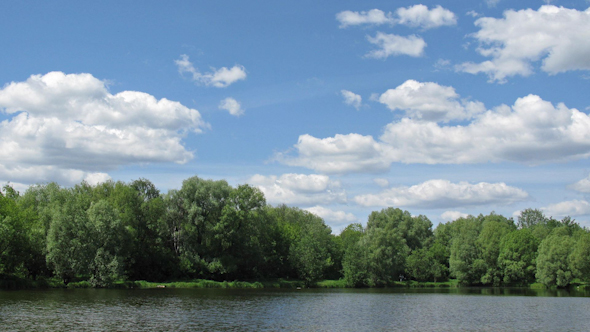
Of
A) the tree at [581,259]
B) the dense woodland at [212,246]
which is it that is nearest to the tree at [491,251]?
the dense woodland at [212,246]

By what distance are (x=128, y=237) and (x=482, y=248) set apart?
76.4 metres

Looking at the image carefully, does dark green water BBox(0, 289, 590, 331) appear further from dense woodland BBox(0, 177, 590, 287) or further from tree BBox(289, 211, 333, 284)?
tree BBox(289, 211, 333, 284)

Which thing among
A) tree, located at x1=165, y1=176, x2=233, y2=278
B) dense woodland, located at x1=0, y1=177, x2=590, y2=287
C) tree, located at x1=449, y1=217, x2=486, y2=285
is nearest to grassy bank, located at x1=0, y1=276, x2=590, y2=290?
dense woodland, located at x1=0, y1=177, x2=590, y2=287

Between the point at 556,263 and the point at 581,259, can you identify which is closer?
the point at 581,259

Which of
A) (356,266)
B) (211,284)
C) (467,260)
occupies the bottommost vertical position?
(211,284)

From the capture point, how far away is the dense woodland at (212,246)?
69.6 metres

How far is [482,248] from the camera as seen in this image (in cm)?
10919

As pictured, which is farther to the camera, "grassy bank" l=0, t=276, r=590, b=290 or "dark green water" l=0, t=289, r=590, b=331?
"grassy bank" l=0, t=276, r=590, b=290

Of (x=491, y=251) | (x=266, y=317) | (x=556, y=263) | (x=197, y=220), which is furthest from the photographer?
(x=491, y=251)

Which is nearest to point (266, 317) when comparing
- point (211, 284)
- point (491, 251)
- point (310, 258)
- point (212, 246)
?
point (211, 284)

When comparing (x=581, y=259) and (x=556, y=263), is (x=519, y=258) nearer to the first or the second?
(x=556, y=263)

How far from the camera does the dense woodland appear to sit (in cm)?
6956

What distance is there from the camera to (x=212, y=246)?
3415 inches

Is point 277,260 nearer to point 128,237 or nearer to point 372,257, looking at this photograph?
point 372,257
